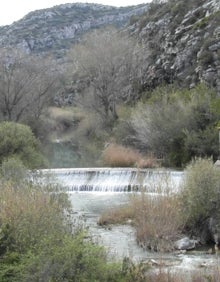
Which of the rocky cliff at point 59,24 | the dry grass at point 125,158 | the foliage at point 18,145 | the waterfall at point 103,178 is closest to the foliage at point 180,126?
the dry grass at point 125,158

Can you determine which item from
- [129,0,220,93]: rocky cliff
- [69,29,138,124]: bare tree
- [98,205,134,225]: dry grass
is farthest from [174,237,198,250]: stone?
[69,29,138,124]: bare tree

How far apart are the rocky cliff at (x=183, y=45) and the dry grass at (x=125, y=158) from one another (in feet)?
30.2

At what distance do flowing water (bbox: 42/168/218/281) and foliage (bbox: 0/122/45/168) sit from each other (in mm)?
903

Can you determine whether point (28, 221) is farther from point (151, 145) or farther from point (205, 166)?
point (151, 145)

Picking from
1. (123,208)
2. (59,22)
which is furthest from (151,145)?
(59,22)

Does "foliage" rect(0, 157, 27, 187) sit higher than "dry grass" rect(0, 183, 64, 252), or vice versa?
"dry grass" rect(0, 183, 64, 252)

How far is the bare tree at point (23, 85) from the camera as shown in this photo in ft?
131

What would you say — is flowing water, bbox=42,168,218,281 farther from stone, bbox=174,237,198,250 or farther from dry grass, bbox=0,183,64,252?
dry grass, bbox=0,183,64,252

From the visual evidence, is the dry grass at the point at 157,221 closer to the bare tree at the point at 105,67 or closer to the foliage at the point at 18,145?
the foliage at the point at 18,145

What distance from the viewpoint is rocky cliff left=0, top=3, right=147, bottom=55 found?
116 metres

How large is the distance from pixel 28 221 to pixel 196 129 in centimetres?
1709

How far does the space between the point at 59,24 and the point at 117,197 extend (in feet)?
356

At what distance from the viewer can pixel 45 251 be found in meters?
7.20

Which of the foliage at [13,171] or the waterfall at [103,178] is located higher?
the foliage at [13,171]
